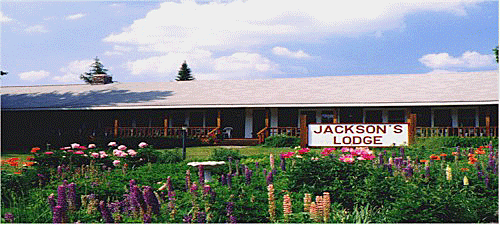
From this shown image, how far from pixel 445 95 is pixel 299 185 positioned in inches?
764

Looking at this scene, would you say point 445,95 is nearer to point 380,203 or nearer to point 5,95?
point 380,203

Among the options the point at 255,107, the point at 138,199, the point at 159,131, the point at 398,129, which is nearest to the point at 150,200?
the point at 138,199

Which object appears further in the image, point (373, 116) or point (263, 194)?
point (373, 116)

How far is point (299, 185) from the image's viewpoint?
7.84 m

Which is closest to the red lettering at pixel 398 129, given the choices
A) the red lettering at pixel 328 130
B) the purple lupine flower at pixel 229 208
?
the red lettering at pixel 328 130

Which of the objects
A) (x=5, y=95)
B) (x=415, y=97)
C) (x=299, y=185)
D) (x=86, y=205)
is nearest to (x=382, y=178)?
(x=299, y=185)

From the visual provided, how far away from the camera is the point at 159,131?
1162 inches

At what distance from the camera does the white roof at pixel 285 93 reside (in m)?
25.5

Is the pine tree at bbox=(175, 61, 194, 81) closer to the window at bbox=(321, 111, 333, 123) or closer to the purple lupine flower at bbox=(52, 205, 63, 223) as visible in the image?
the window at bbox=(321, 111, 333, 123)

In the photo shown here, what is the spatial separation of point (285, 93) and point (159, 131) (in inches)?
270

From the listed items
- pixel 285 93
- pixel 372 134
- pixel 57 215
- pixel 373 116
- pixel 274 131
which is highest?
pixel 285 93

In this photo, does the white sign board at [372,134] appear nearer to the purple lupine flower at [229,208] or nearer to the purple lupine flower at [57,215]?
the purple lupine flower at [229,208]

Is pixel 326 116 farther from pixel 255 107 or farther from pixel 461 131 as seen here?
pixel 461 131

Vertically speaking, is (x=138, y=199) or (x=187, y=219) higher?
(x=138, y=199)
